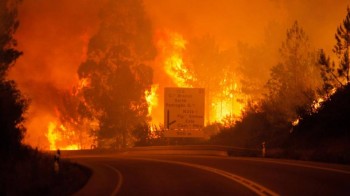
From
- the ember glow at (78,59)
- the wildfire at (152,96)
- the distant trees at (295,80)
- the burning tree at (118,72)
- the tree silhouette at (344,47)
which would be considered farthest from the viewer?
the ember glow at (78,59)

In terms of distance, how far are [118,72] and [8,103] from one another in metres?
27.5

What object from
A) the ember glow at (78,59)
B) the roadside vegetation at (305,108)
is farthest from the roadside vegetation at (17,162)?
the ember glow at (78,59)

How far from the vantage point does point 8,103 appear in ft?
77.1

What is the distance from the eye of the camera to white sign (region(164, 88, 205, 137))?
3788cm

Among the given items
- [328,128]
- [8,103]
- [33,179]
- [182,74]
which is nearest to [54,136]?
[182,74]

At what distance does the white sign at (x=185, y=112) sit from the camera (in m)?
37.9

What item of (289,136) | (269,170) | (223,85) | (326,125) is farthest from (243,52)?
(269,170)

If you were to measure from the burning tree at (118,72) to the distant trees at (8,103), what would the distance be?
67.2 ft

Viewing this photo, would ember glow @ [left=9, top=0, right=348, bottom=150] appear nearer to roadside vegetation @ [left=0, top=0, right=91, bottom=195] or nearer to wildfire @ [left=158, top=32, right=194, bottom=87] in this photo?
wildfire @ [left=158, top=32, right=194, bottom=87]

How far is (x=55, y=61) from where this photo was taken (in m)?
65.1

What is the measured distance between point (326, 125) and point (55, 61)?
44.8 meters

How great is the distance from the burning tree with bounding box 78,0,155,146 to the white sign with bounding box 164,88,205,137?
1333 centimetres

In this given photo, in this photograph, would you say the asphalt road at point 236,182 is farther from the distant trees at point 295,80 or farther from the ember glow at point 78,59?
the ember glow at point 78,59

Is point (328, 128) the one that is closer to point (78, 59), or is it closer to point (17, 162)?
point (17, 162)
